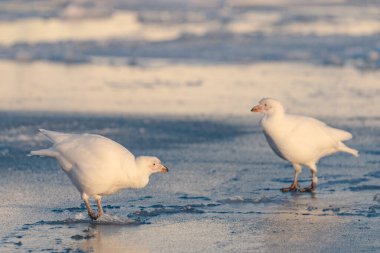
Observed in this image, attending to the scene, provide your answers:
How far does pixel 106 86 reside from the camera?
1530cm

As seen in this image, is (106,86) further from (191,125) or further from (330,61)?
(330,61)

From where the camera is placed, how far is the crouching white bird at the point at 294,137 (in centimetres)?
872

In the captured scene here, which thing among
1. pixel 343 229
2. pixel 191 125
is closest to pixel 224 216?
pixel 343 229

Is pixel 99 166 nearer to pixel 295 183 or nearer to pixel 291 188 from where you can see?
pixel 291 188

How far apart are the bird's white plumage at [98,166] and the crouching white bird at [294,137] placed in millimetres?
1710

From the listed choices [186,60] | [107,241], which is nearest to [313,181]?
[107,241]

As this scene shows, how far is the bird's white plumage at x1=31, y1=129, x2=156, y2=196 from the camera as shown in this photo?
7277mm

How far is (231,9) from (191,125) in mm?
21654

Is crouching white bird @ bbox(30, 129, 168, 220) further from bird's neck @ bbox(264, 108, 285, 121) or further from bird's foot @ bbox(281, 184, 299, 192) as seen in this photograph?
bird's neck @ bbox(264, 108, 285, 121)

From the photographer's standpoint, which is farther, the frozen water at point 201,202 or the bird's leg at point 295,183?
the bird's leg at point 295,183

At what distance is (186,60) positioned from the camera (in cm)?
1850

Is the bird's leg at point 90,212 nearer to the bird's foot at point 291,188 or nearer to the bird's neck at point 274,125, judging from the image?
the bird's foot at point 291,188

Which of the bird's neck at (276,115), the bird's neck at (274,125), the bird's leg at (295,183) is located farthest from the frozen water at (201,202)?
the bird's neck at (276,115)

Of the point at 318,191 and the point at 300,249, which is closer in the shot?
the point at 300,249
